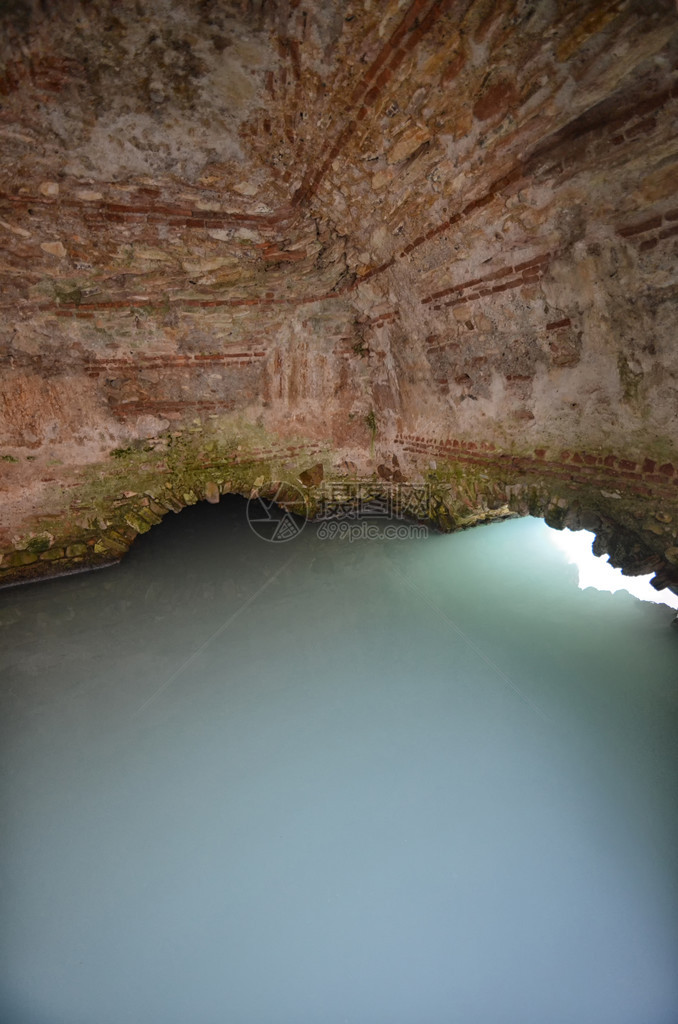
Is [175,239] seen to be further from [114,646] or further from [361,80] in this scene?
[114,646]

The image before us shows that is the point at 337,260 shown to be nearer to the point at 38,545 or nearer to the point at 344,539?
the point at 344,539

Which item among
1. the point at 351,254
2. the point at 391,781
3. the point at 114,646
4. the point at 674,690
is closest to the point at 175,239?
the point at 351,254

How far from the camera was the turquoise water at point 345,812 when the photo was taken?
4.97 feet

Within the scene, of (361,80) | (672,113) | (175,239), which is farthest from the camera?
(175,239)

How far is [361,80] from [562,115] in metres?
1.08

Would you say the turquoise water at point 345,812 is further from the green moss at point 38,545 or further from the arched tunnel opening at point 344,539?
the green moss at point 38,545

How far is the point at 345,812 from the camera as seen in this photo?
2029mm

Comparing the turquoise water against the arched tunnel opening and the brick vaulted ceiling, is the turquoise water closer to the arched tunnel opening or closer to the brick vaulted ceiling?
the arched tunnel opening

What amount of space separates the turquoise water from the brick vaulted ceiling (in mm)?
967

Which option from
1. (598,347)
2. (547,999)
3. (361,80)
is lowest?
(547,999)

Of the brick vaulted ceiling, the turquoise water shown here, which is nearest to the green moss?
the brick vaulted ceiling

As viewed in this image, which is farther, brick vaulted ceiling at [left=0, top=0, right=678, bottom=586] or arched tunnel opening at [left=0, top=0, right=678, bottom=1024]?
brick vaulted ceiling at [left=0, top=0, right=678, bottom=586]

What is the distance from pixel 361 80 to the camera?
2463 mm

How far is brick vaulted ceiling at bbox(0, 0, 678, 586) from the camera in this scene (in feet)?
6.97
